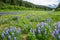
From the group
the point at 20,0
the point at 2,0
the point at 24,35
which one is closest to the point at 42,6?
the point at 20,0

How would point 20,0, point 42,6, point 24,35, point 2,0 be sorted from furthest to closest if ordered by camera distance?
point 42,6 < point 20,0 < point 2,0 < point 24,35

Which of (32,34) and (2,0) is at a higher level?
(32,34)

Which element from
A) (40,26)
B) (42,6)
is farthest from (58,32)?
(42,6)

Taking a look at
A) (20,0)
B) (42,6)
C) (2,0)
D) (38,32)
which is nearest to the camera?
(38,32)

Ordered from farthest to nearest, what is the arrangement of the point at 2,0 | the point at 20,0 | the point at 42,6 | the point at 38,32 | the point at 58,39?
the point at 42,6 → the point at 20,0 → the point at 2,0 → the point at 38,32 → the point at 58,39

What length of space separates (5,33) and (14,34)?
28 cm

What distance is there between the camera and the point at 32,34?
6.54 m

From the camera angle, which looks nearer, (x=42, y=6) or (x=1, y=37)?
(x=1, y=37)

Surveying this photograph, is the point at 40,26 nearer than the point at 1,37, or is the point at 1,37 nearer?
the point at 1,37

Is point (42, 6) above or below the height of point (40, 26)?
below

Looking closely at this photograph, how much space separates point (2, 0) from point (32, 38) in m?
39.2

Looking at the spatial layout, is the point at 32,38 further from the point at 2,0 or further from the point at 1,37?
the point at 2,0

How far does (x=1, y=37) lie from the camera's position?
21.5ft

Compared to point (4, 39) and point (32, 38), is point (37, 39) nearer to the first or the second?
point (32, 38)
